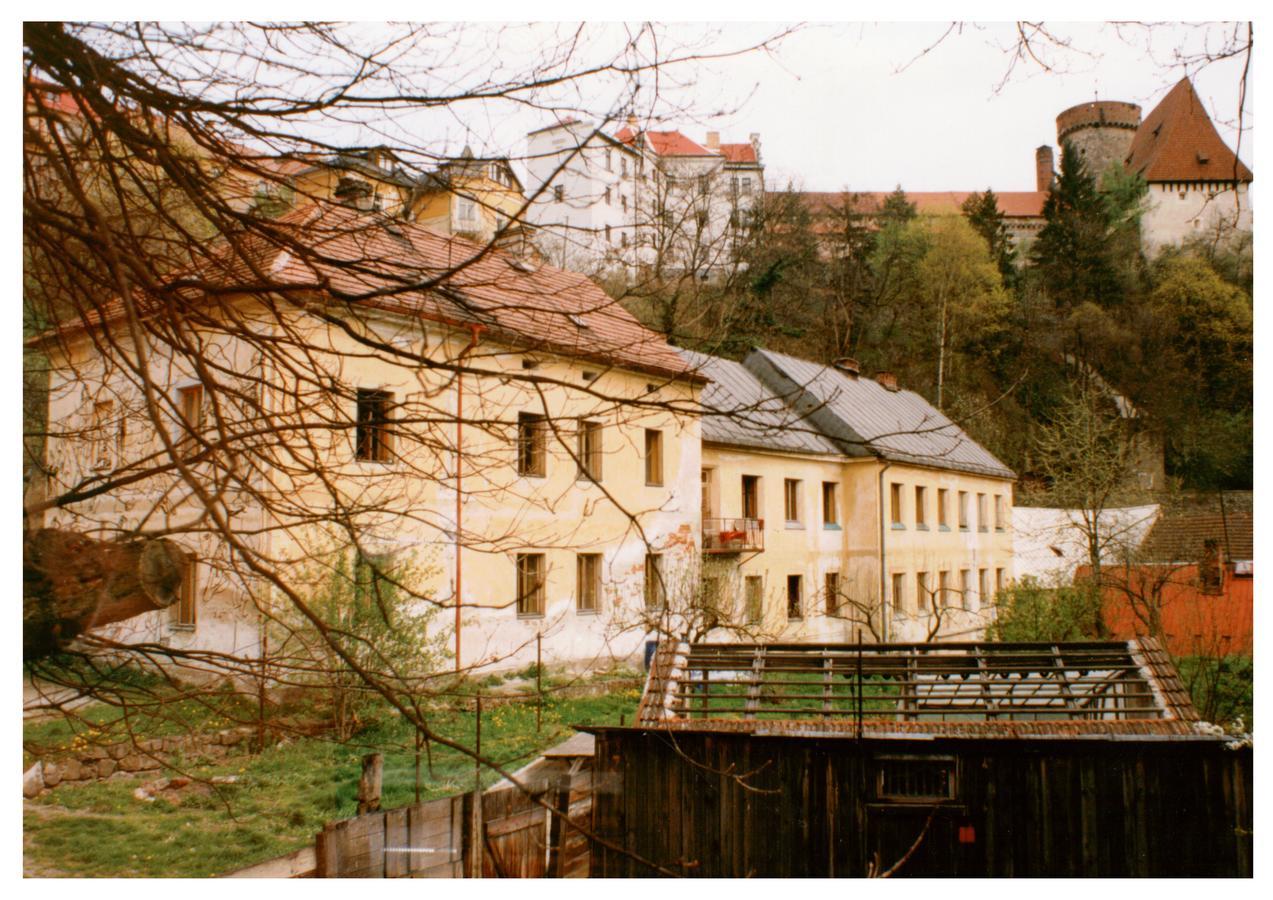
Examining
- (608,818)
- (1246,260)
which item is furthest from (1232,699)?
(608,818)

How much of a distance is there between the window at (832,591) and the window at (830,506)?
0.81 metres

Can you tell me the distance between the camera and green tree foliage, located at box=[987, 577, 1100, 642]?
8.67 meters

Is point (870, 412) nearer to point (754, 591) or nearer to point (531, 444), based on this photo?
point (531, 444)

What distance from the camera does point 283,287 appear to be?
229 cm

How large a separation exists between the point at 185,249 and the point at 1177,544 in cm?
720

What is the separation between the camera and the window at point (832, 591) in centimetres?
1398

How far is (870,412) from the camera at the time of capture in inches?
275

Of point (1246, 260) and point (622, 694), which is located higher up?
point (1246, 260)

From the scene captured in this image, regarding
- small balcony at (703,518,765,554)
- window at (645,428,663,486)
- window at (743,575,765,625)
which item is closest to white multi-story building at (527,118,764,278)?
window at (645,428,663,486)

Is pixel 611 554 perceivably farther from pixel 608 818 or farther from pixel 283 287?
pixel 283 287

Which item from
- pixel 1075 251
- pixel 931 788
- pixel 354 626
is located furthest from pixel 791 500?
pixel 354 626

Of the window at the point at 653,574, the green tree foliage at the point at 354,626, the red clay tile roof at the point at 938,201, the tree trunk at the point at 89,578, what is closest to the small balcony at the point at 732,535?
the red clay tile roof at the point at 938,201

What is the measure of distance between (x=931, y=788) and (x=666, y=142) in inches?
132

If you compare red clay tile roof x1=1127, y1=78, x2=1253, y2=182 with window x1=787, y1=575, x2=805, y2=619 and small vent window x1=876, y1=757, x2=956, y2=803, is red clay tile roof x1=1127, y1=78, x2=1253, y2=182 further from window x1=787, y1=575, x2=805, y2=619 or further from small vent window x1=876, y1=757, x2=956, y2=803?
window x1=787, y1=575, x2=805, y2=619
